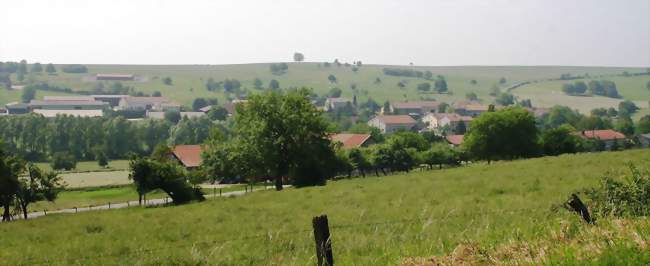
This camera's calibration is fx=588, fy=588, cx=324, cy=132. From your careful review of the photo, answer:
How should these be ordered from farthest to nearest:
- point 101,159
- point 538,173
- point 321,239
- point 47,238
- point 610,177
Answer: point 101,159
point 538,173
point 47,238
point 610,177
point 321,239

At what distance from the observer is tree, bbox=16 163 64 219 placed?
44875 millimetres

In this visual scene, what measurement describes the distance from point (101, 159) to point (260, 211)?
320 feet

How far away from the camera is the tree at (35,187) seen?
4488 centimetres

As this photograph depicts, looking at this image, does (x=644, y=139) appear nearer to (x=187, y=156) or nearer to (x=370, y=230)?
(x=187, y=156)

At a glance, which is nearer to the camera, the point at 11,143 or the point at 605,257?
the point at 605,257

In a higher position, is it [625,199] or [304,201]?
[625,199]

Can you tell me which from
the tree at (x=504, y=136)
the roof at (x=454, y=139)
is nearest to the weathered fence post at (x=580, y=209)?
the tree at (x=504, y=136)

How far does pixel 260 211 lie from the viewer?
1094 inches

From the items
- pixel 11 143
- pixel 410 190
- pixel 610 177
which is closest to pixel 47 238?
pixel 410 190

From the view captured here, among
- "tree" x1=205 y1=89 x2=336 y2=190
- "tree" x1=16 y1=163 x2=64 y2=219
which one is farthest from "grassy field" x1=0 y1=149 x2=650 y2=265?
"tree" x1=205 y1=89 x2=336 y2=190

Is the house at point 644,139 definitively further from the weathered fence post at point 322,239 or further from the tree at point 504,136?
the weathered fence post at point 322,239

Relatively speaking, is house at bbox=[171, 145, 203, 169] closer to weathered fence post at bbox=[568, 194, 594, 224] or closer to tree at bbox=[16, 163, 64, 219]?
tree at bbox=[16, 163, 64, 219]

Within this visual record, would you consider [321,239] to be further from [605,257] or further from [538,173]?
[538,173]

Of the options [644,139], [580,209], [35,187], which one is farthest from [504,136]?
[644,139]
